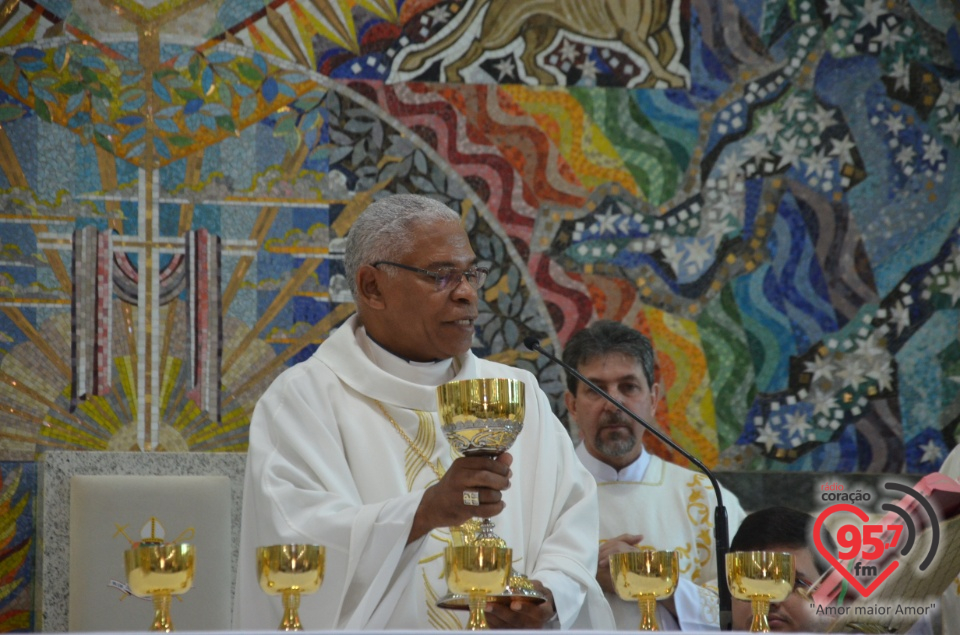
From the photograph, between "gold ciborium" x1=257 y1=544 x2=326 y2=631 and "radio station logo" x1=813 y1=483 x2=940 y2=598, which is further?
"radio station logo" x1=813 y1=483 x2=940 y2=598

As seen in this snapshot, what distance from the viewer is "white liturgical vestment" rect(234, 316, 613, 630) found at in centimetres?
367

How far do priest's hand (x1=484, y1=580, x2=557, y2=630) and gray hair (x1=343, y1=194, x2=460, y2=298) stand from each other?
1162 mm

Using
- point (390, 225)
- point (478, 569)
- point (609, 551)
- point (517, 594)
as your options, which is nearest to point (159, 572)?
point (478, 569)

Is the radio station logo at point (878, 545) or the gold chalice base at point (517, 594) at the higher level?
the radio station logo at point (878, 545)

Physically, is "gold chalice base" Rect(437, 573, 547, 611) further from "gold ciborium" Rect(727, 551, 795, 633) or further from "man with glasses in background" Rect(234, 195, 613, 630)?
"gold ciborium" Rect(727, 551, 795, 633)

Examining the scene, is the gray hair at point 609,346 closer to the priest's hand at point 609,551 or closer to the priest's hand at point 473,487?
the priest's hand at point 609,551

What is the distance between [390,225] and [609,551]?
145 centimetres

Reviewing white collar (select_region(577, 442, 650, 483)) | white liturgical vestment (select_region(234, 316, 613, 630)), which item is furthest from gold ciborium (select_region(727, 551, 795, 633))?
white collar (select_region(577, 442, 650, 483))

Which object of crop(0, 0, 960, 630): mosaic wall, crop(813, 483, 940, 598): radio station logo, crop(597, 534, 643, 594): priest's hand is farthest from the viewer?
crop(0, 0, 960, 630): mosaic wall

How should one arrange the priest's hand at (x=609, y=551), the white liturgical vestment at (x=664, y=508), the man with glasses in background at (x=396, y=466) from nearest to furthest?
the man with glasses in background at (x=396, y=466) → the priest's hand at (x=609, y=551) → the white liturgical vestment at (x=664, y=508)

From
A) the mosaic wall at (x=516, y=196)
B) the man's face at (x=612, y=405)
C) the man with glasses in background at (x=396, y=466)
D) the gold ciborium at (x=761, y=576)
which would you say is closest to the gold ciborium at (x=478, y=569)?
the man with glasses in background at (x=396, y=466)

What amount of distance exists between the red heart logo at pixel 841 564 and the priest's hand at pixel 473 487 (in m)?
0.83

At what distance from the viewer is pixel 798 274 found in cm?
649

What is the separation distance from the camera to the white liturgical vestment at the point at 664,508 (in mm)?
5617
